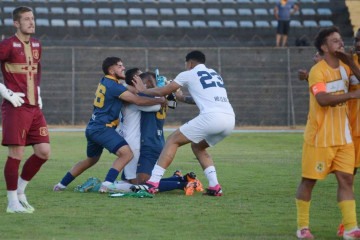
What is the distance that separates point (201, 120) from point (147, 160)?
3.95 feet

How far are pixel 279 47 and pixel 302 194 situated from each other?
2091cm

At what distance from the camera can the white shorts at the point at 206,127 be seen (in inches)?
469

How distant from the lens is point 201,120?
39.1ft

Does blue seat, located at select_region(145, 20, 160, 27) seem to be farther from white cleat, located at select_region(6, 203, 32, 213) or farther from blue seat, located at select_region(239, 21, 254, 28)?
white cleat, located at select_region(6, 203, 32, 213)

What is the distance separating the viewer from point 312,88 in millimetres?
8648

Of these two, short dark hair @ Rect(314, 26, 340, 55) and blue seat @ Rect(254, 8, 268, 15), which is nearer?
short dark hair @ Rect(314, 26, 340, 55)

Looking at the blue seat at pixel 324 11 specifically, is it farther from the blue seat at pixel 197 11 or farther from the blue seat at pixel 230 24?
the blue seat at pixel 197 11

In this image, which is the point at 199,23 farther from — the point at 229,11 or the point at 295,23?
the point at 295,23

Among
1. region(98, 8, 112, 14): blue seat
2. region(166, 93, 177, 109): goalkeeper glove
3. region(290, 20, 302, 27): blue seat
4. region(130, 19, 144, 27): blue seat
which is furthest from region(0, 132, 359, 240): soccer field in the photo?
region(290, 20, 302, 27): blue seat

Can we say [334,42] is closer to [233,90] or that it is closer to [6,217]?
[6,217]

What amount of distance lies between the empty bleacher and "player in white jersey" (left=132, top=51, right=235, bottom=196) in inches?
733

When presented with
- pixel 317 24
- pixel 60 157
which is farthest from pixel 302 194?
pixel 317 24

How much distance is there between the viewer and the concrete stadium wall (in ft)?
94.0

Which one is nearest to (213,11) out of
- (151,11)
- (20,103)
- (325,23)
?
(151,11)
